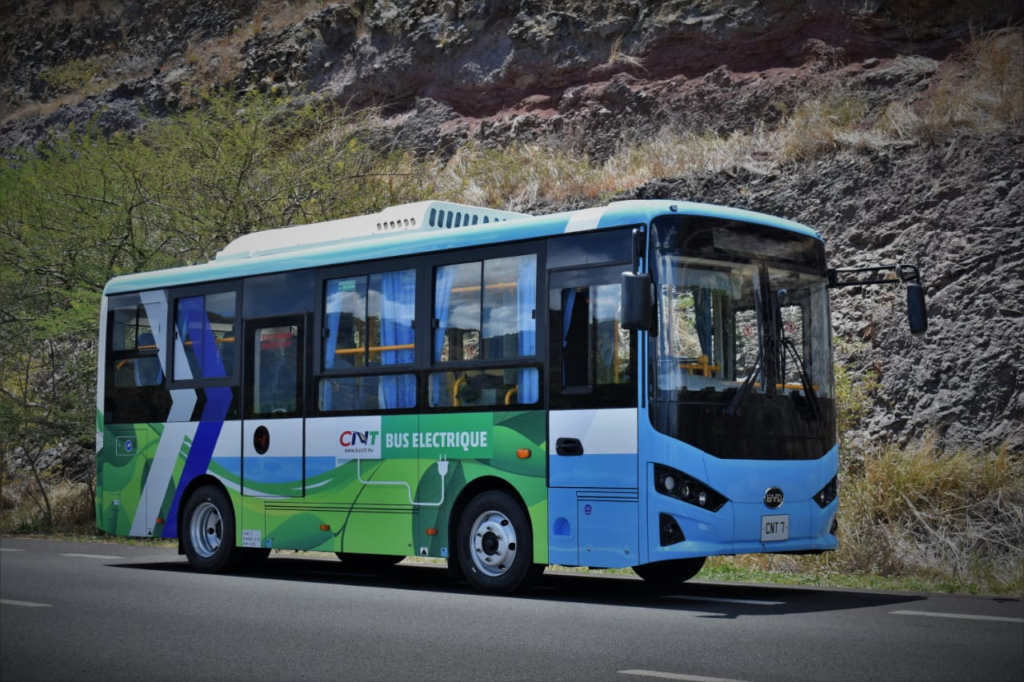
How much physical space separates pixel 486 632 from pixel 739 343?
12.0ft

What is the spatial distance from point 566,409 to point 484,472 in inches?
46.0

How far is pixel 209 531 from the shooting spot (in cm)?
1608

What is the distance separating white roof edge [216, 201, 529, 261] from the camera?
1437cm

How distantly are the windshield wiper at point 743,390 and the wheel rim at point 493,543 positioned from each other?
2.31 meters

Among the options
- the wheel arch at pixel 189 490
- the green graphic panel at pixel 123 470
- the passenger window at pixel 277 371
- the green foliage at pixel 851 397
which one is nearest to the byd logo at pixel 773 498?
the green foliage at pixel 851 397

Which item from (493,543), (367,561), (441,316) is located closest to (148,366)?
(367,561)

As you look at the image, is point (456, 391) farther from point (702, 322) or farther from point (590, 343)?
point (702, 322)

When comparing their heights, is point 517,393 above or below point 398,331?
below

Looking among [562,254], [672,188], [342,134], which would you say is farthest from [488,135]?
[562,254]

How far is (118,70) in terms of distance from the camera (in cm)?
4459

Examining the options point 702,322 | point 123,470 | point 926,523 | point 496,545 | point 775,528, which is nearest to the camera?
point 702,322

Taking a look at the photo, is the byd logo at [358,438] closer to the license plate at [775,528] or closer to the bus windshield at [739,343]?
the bus windshield at [739,343]

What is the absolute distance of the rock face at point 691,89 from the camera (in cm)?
1717

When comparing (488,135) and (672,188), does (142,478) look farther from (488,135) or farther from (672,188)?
(488,135)
